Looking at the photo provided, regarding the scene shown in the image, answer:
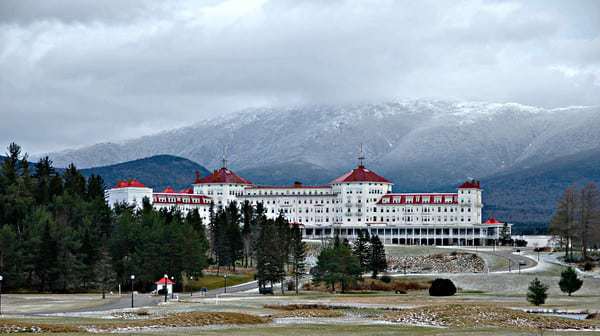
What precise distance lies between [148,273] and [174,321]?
61.5 metres

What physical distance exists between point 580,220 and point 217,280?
57172 mm

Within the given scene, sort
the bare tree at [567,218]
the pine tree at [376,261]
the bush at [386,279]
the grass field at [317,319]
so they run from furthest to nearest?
1. the bare tree at [567,218]
2. the pine tree at [376,261]
3. the bush at [386,279]
4. the grass field at [317,319]

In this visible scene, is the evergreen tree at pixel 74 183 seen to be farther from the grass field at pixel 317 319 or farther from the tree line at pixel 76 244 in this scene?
the grass field at pixel 317 319

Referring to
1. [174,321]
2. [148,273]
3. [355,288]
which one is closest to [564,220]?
[355,288]

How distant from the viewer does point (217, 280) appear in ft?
481

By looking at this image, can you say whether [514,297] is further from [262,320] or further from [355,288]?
[262,320]

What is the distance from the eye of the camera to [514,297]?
10800 centimetres

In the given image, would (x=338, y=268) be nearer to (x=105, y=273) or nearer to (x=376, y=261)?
(x=376, y=261)

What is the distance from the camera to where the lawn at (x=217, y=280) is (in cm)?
14007

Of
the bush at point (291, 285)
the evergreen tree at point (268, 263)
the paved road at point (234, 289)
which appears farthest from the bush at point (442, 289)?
the paved road at point (234, 289)

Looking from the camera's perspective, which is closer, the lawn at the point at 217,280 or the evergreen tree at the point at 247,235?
the lawn at the point at 217,280

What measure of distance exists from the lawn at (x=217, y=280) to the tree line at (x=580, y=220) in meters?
49.0

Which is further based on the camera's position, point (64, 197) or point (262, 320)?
point (64, 197)

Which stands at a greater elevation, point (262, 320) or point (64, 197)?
point (64, 197)
